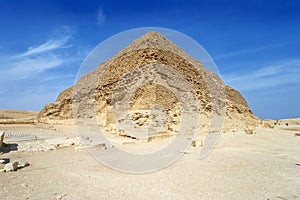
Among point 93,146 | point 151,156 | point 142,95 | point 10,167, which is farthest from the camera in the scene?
point 142,95

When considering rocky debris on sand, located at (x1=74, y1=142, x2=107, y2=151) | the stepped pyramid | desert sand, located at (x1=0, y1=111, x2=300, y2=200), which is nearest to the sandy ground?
desert sand, located at (x1=0, y1=111, x2=300, y2=200)

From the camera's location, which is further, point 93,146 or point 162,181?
point 93,146

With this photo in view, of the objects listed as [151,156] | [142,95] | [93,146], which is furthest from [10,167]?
[142,95]

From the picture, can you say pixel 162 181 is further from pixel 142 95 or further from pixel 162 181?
pixel 142 95

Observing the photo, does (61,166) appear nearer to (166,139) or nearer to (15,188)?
(15,188)

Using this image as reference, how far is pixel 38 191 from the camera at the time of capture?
3.54 m

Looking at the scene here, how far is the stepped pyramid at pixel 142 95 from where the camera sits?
13344mm

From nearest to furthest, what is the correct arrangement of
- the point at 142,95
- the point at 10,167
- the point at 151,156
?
the point at 10,167 → the point at 151,156 → the point at 142,95

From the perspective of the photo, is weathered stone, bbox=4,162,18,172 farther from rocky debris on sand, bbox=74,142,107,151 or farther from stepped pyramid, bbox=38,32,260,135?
stepped pyramid, bbox=38,32,260,135

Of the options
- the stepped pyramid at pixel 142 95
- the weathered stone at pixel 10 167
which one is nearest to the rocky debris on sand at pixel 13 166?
the weathered stone at pixel 10 167

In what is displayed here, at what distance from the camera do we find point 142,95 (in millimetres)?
13516

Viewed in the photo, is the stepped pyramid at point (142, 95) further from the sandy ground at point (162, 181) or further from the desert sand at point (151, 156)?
the sandy ground at point (162, 181)

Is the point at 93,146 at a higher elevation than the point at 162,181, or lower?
higher

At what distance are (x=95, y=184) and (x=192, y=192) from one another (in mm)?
1634
